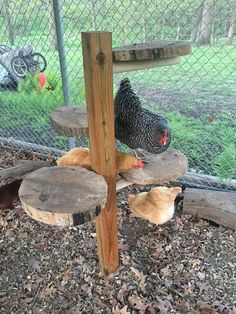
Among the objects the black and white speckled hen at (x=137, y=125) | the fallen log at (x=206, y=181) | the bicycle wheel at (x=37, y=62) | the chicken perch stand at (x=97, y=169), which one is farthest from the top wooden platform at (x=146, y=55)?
the bicycle wheel at (x=37, y=62)

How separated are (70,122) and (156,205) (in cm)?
69

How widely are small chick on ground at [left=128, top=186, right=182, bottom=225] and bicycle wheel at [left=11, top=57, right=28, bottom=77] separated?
3.29m

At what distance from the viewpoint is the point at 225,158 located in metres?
2.61

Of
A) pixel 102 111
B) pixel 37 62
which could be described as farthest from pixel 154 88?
pixel 102 111

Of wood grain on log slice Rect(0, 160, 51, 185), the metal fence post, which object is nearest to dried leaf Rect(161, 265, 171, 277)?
wood grain on log slice Rect(0, 160, 51, 185)

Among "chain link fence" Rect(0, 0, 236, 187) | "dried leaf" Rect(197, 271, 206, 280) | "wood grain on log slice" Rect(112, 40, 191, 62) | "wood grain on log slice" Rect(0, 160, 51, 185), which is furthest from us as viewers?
"chain link fence" Rect(0, 0, 236, 187)

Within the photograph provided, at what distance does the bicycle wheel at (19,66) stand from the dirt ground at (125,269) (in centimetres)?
269

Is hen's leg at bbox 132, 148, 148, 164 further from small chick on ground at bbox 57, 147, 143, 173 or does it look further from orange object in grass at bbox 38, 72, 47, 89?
orange object in grass at bbox 38, 72, 47, 89

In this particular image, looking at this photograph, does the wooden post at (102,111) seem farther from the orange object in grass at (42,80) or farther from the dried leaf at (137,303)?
the orange object in grass at (42,80)

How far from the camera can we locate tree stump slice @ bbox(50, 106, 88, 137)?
64.8 inches

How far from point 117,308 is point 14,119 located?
287cm

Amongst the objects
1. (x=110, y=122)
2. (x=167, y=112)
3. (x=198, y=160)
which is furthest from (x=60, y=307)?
(x=167, y=112)

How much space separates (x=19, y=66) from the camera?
4.49m

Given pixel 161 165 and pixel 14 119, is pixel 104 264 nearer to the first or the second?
pixel 161 165
